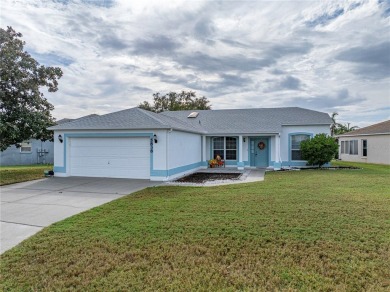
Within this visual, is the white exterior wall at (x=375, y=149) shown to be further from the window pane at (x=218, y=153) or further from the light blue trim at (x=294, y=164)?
the window pane at (x=218, y=153)

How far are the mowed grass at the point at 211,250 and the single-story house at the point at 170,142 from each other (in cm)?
586

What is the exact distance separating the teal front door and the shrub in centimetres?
257

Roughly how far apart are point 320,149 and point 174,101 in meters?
25.6

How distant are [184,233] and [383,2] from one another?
12.7 meters

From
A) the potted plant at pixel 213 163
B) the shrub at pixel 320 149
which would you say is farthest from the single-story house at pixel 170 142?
the shrub at pixel 320 149

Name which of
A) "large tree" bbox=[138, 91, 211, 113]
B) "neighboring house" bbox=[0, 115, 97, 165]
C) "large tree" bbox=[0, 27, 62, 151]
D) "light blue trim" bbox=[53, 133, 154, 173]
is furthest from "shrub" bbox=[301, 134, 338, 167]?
"large tree" bbox=[138, 91, 211, 113]

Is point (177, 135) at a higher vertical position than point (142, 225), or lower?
→ higher

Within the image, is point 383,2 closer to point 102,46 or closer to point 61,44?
point 102,46

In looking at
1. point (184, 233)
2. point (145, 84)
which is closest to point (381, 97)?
point (145, 84)

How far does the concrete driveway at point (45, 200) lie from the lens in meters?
5.66

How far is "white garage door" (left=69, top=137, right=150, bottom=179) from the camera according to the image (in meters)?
13.1

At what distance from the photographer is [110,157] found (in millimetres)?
13586

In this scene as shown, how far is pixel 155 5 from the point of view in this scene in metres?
11.1

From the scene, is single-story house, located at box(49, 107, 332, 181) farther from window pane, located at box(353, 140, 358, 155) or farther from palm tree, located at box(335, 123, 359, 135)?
palm tree, located at box(335, 123, 359, 135)
